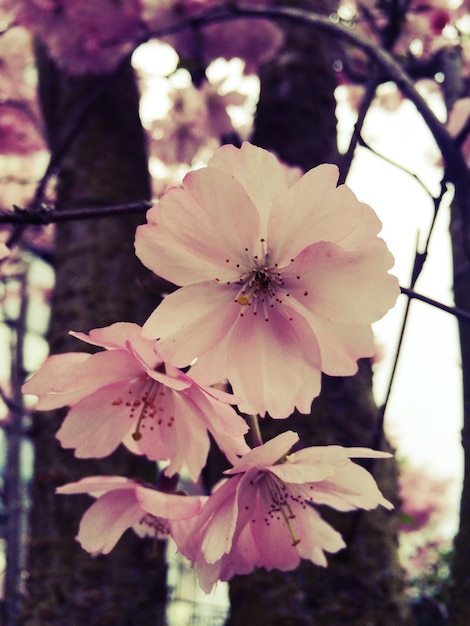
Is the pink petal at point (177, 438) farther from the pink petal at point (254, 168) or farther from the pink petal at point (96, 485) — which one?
the pink petal at point (254, 168)

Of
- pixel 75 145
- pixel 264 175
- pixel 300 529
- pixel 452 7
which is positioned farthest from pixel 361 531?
pixel 452 7

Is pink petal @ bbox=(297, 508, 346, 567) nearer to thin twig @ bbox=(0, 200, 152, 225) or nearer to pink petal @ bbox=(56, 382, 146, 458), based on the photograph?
pink petal @ bbox=(56, 382, 146, 458)

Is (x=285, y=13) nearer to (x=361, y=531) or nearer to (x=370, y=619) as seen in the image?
(x=361, y=531)

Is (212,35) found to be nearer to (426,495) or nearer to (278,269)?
(278,269)

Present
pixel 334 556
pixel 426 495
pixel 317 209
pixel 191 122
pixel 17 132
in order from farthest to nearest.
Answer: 1. pixel 426 495
2. pixel 17 132
3. pixel 191 122
4. pixel 334 556
5. pixel 317 209

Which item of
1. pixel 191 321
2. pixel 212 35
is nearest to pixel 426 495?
pixel 212 35

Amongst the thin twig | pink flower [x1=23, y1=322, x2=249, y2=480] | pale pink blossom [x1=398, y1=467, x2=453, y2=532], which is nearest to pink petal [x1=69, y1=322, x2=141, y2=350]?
pink flower [x1=23, y1=322, x2=249, y2=480]

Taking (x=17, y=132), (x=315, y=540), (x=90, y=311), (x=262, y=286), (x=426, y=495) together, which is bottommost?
(x=315, y=540)
